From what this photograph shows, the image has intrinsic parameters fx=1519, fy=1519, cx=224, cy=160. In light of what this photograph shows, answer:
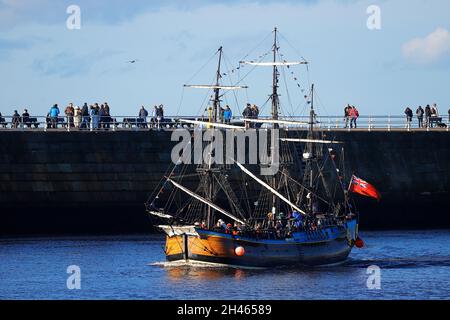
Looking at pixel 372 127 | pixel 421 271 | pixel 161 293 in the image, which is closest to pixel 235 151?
pixel 372 127

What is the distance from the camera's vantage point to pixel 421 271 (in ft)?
268

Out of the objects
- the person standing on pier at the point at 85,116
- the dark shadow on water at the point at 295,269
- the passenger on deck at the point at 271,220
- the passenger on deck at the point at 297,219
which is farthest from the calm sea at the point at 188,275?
the person standing on pier at the point at 85,116

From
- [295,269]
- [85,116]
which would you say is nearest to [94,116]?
[85,116]

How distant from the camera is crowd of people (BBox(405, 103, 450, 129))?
106500 millimetres

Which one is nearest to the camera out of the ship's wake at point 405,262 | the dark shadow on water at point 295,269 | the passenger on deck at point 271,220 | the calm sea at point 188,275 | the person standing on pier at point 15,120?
the calm sea at point 188,275

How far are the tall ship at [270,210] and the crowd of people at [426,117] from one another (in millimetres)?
6056

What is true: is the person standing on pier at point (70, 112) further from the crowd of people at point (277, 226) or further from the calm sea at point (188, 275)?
the crowd of people at point (277, 226)

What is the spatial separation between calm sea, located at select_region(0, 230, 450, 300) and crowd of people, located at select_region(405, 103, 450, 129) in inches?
463

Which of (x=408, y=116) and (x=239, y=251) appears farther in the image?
(x=408, y=116)

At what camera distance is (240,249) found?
269ft

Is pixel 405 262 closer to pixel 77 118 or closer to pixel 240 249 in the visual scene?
pixel 240 249

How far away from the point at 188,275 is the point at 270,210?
15.8 m

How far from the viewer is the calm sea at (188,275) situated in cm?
7162
